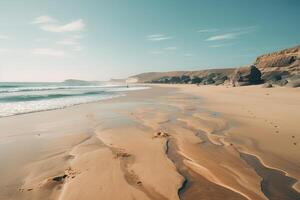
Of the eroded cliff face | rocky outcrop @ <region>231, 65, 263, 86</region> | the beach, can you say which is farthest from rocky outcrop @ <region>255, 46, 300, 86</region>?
the beach

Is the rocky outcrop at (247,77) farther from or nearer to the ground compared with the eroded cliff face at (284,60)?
nearer to the ground

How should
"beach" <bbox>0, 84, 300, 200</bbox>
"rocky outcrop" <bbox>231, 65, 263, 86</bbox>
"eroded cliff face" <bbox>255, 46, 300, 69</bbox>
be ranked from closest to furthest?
1. "beach" <bbox>0, 84, 300, 200</bbox>
2. "rocky outcrop" <bbox>231, 65, 263, 86</bbox>
3. "eroded cliff face" <bbox>255, 46, 300, 69</bbox>

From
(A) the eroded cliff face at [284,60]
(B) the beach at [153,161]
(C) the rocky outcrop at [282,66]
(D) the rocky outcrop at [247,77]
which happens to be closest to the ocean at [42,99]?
(B) the beach at [153,161]

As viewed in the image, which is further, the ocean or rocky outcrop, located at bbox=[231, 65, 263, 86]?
rocky outcrop, located at bbox=[231, 65, 263, 86]

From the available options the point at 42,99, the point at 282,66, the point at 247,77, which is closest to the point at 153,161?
the point at 42,99

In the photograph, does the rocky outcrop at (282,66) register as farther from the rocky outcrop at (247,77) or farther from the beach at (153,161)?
the beach at (153,161)

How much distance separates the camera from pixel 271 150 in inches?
279

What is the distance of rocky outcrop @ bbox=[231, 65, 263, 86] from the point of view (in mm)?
46775

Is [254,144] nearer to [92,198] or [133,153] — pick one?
[133,153]

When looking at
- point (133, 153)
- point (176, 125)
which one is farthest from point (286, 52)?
point (133, 153)

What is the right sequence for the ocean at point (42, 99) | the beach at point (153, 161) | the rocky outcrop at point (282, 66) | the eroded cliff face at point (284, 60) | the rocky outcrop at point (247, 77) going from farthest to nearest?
the eroded cliff face at point (284, 60)
the rocky outcrop at point (282, 66)
the rocky outcrop at point (247, 77)
the ocean at point (42, 99)
the beach at point (153, 161)

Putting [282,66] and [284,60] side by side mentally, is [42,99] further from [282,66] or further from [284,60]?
[284,60]

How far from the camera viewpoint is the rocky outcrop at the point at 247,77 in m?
46.8

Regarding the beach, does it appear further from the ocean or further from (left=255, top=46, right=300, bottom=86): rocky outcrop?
(left=255, top=46, right=300, bottom=86): rocky outcrop
